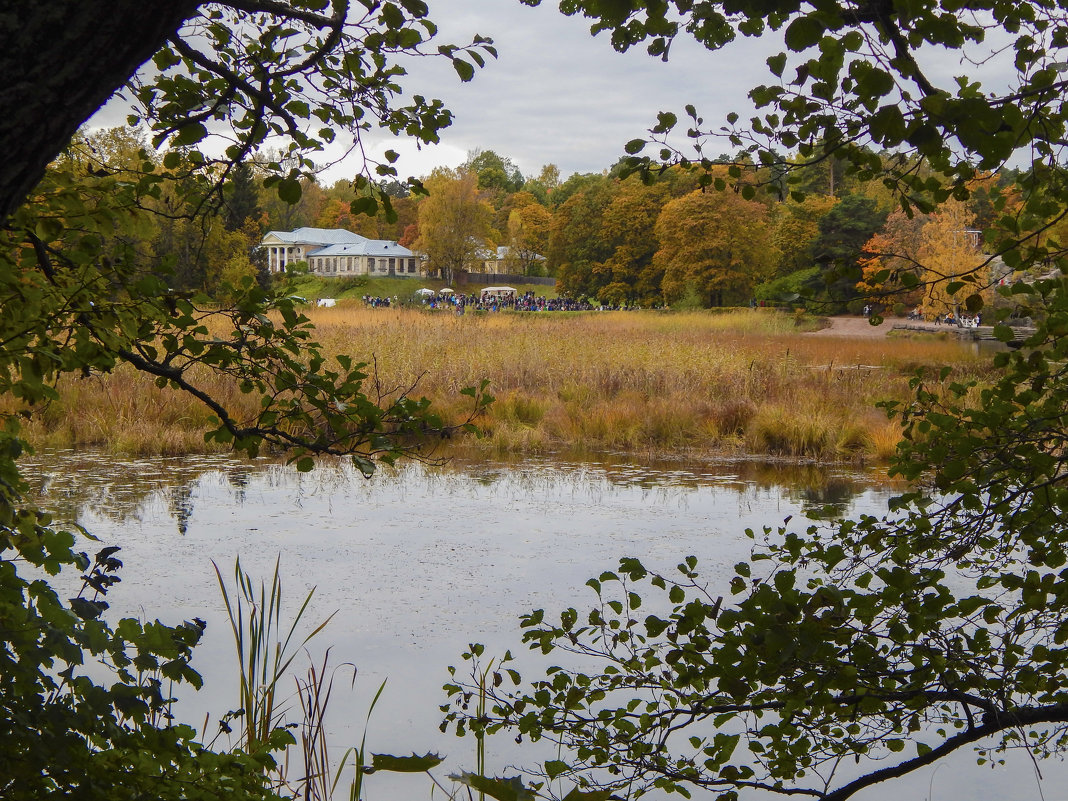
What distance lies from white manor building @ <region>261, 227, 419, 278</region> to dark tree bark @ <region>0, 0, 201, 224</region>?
2746 inches

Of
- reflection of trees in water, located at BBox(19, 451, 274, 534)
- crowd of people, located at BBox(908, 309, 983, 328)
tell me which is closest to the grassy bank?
reflection of trees in water, located at BBox(19, 451, 274, 534)

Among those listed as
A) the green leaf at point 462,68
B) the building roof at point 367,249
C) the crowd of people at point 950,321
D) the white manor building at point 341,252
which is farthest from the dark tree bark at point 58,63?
the building roof at point 367,249

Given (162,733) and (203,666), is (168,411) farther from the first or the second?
(162,733)

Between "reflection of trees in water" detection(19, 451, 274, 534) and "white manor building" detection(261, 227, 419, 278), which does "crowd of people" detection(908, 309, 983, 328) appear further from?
"white manor building" detection(261, 227, 419, 278)

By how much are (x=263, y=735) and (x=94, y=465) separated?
721 cm

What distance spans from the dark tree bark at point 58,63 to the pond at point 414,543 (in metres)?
2.06

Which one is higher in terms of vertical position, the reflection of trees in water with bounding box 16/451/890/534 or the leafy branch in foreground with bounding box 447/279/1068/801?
the leafy branch in foreground with bounding box 447/279/1068/801

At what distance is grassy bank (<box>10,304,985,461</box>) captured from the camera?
11164 millimetres

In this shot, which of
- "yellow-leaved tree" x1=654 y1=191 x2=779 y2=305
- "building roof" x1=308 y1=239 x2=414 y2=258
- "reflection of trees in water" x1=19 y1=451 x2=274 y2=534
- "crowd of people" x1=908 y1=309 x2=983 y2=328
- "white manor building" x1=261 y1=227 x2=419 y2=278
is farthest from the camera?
"building roof" x1=308 y1=239 x2=414 y2=258

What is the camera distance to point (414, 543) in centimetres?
751

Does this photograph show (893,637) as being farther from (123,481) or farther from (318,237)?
(318,237)

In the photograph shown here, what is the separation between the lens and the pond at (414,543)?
480 cm

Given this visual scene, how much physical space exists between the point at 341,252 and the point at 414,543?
216 ft

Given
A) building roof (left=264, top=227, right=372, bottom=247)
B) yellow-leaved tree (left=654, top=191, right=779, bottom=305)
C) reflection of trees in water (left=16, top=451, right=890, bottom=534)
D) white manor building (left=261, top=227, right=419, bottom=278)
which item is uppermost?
building roof (left=264, top=227, right=372, bottom=247)
